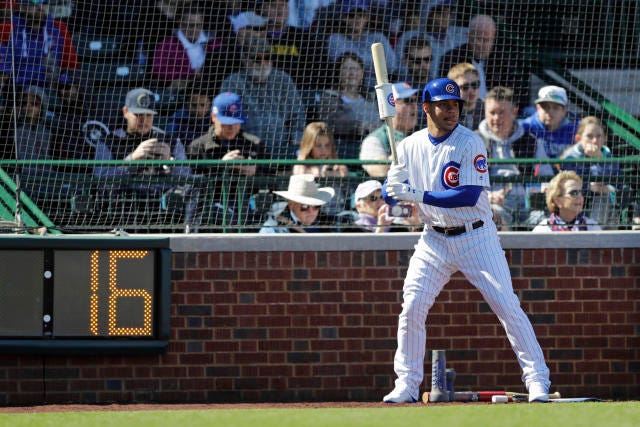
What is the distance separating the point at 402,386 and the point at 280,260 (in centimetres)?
156

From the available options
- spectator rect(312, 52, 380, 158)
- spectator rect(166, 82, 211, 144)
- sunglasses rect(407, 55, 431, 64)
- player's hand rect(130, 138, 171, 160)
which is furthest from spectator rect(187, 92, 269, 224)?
sunglasses rect(407, 55, 431, 64)

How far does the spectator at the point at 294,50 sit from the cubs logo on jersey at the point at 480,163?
2.63m

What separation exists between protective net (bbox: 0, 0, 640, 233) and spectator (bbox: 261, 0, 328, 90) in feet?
0.05

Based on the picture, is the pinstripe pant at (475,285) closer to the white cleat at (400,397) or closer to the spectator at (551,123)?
the white cleat at (400,397)

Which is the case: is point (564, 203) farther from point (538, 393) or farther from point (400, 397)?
point (400, 397)

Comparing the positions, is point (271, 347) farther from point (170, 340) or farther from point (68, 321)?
point (68, 321)

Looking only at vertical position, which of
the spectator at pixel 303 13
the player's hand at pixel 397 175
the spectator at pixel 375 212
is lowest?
the spectator at pixel 375 212

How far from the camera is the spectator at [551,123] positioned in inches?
379

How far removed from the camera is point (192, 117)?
9742mm

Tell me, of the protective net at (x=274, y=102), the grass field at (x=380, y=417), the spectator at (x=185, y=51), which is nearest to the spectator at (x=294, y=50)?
the protective net at (x=274, y=102)

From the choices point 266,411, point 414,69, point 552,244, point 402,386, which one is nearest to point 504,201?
point 552,244

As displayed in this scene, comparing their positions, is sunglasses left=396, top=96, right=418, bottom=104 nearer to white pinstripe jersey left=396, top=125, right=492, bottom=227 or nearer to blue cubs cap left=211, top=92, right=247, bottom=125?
blue cubs cap left=211, top=92, right=247, bottom=125

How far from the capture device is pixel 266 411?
258 inches

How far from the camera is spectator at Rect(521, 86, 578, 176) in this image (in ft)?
31.6
